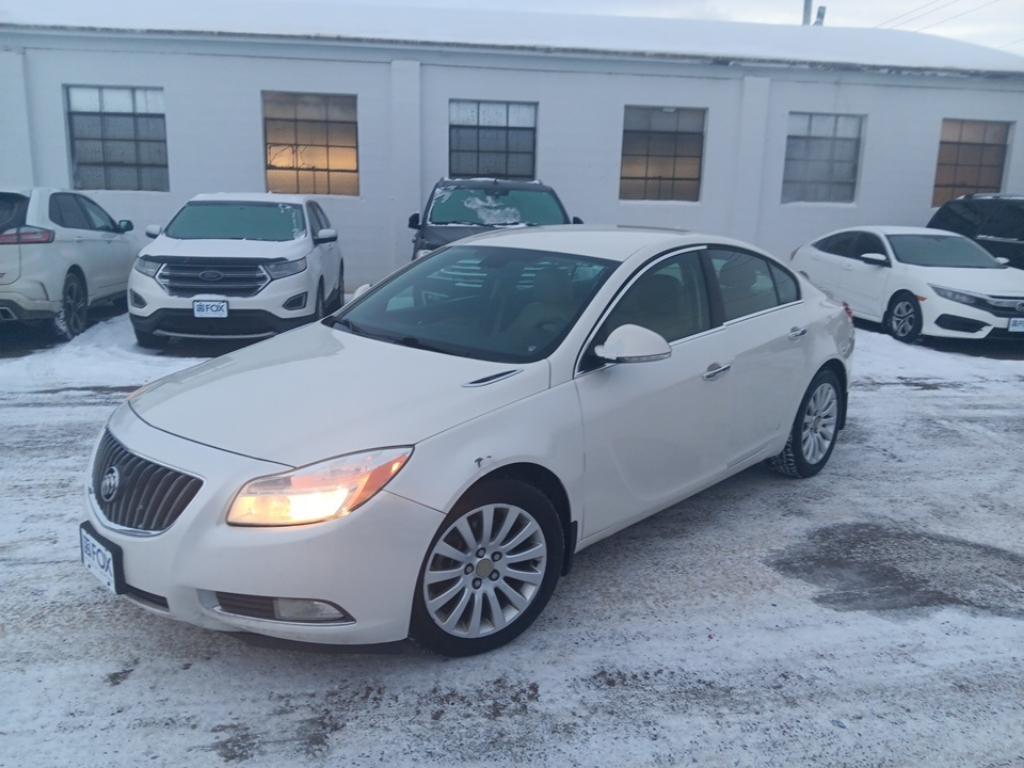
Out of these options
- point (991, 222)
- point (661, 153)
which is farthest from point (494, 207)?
point (991, 222)

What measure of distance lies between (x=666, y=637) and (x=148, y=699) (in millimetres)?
2001

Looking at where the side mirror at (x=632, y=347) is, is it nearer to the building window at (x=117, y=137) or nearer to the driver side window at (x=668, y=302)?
the driver side window at (x=668, y=302)

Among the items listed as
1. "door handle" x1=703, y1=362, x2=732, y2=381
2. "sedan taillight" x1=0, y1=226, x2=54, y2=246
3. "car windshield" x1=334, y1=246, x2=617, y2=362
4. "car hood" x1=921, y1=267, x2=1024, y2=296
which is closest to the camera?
"car windshield" x1=334, y1=246, x2=617, y2=362

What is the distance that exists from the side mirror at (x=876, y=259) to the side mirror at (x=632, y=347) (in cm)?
831

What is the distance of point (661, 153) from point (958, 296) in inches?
258

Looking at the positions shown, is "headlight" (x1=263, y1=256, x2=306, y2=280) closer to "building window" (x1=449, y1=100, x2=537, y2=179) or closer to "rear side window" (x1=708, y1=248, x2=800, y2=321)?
"rear side window" (x1=708, y1=248, x2=800, y2=321)

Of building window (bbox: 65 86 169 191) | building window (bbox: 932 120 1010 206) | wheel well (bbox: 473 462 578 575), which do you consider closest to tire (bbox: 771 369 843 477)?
wheel well (bbox: 473 462 578 575)

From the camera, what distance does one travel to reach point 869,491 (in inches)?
212

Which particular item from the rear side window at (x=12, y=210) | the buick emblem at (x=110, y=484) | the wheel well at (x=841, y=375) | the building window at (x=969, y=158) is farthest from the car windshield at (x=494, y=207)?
the building window at (x=969, y=158)

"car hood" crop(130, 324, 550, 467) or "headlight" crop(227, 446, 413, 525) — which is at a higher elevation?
"car hood" crop(130, 324, 550, 467)

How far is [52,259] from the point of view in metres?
9.15

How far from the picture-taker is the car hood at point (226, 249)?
896cm

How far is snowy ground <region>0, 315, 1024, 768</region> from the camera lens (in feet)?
9.40

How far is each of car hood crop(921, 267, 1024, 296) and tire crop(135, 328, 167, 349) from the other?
893cm
